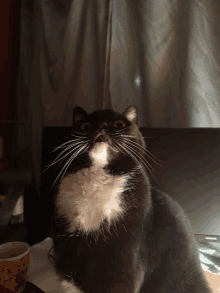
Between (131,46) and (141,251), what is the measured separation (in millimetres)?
593

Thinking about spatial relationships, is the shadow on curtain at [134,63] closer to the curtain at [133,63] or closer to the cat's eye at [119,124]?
the curtain at [133,63]

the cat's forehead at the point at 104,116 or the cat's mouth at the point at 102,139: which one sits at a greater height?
the cat's forehead at the point at 104,116

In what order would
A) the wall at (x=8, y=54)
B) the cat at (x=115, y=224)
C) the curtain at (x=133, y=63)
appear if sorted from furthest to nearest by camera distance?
the wall at (x=8, y=54) < the curtain at (x=133, y=63) < the cat at (x=115, y=224)

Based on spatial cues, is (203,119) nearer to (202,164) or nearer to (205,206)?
(202,164)

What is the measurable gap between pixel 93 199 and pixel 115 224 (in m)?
0.07

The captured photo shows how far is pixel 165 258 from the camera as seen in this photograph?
45cm

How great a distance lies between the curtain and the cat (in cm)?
16

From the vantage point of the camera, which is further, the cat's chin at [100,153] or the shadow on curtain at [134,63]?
the shadow on curtain at [134,63]

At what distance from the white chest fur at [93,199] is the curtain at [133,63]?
0.70ft

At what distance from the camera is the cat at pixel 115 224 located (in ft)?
1.37

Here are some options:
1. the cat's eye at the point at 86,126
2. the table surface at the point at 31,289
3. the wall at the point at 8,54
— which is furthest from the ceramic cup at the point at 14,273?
the wall at the point at 8,54

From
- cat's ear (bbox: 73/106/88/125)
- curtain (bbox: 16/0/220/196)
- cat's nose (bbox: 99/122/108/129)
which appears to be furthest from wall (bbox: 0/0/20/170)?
cat's nose (bbox: 99/122/108/129)

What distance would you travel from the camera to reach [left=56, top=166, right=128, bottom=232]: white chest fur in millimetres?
454

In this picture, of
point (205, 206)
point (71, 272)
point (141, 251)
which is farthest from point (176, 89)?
point (71, 272)
